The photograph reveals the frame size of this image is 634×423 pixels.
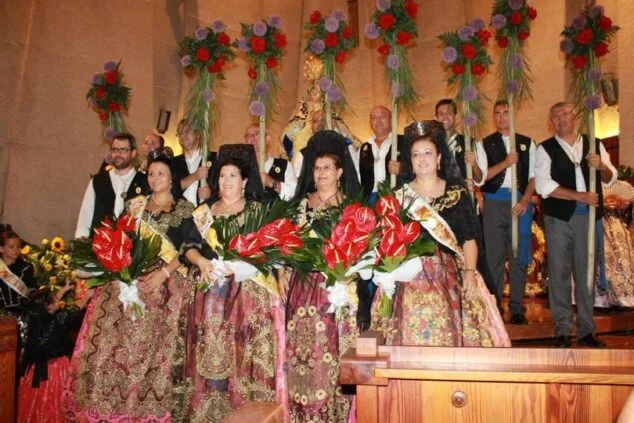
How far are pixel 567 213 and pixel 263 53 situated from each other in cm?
297

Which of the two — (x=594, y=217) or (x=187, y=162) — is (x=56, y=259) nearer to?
(x=187, y=162)

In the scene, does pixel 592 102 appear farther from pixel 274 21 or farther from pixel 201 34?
pixel 201 34

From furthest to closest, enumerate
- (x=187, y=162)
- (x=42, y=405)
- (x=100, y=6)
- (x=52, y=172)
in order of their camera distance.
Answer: (x=100, y=6)
(x=52, y=172)
(x=187, y=162)
(x=42, y=405)

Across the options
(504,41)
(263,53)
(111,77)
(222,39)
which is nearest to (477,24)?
(504,41)

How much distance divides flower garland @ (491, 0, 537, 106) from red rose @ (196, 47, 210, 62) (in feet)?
9.16

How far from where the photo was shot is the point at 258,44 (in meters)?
5.40

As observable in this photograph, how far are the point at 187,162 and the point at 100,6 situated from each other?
332 centimetres

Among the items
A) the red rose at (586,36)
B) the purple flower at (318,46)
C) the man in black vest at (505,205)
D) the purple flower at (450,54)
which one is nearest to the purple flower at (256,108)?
the purple flower at (318,46)

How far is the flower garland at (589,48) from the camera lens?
5320 mm

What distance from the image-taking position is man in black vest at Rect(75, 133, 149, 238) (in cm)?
529

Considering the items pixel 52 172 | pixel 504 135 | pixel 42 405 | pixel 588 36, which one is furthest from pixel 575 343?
pixel 52 172

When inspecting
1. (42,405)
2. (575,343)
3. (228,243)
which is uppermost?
(228,243)

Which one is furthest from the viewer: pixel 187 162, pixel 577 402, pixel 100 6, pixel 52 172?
pixel 100 6

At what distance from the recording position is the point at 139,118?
27.8 ft
